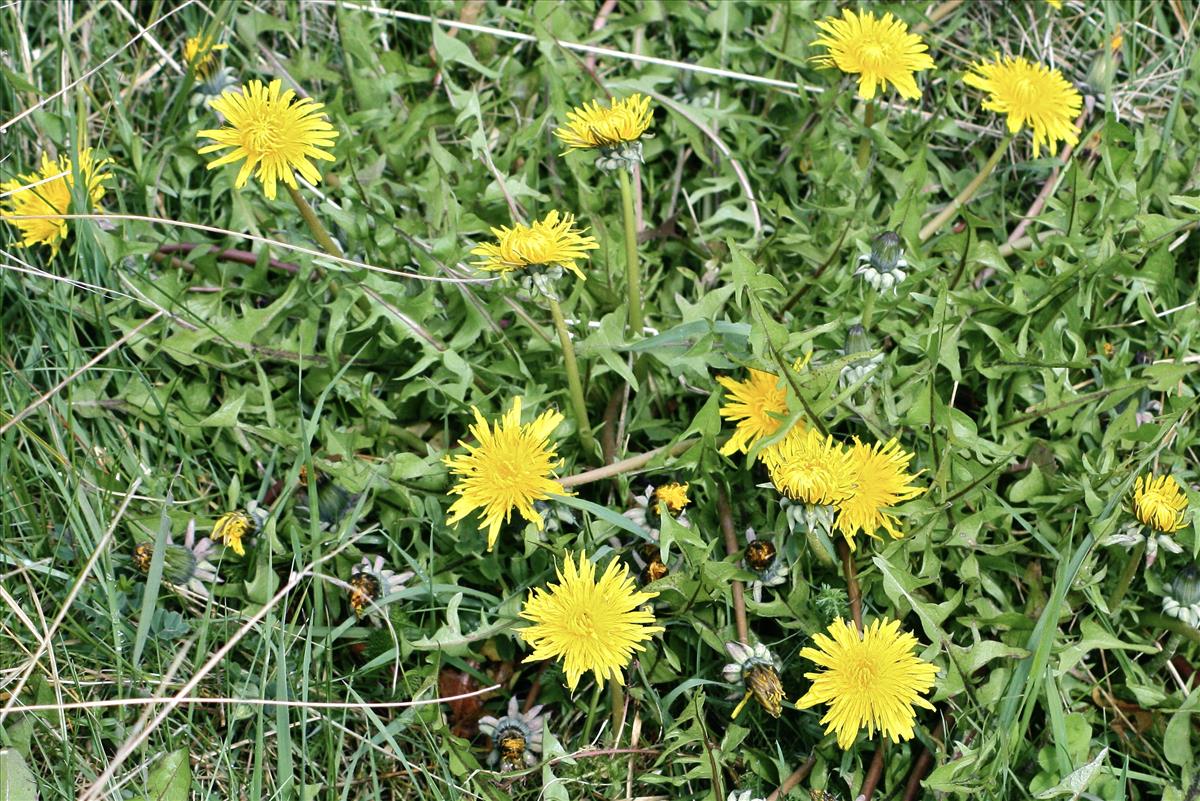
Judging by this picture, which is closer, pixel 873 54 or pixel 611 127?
pixel 611 127

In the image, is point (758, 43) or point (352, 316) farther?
point (758, 43)

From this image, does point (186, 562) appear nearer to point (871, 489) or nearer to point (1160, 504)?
point (871, 489)

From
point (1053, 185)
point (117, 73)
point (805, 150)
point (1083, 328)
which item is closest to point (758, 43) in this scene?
point (805, 150)

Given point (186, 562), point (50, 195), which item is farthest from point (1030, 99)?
point (50, 195)

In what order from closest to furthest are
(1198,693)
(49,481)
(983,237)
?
(1198,693), (49,481), (983,237)

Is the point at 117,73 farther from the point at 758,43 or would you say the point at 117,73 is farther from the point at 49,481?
the point at 758,43

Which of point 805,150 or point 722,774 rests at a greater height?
point 805,150
